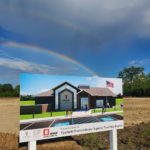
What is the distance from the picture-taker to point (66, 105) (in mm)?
11289

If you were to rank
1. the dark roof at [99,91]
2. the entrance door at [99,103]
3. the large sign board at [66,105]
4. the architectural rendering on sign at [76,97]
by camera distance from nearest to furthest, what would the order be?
the large sign board at [66,105] → the architectural rendering on sign at [76,97] → the dark roof at [99,91] → the entrance door at [99,103]

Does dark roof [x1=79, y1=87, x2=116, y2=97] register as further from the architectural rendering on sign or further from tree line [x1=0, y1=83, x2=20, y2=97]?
tree line [x1=0, y1=83, x2=20, y2=97]

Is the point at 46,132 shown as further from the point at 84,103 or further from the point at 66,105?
the point at 84,103

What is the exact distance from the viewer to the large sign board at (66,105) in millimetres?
10273

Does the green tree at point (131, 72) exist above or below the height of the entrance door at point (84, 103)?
above

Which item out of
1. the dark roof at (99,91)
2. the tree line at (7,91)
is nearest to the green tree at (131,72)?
the tree line at (7,91)

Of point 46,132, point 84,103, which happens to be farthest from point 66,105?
point 46,132

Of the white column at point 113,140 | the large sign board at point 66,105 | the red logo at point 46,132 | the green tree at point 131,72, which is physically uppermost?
the green tree at point 131,72

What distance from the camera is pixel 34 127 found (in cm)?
1033

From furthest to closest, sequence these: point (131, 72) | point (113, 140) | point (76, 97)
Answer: point (131, 72), point (113, 140), point (76, 97)

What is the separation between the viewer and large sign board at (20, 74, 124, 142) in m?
10.3

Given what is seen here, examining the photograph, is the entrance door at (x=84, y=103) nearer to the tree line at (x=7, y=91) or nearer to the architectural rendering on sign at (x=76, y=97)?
the architectural rendering on sign at (x=76, y=97)

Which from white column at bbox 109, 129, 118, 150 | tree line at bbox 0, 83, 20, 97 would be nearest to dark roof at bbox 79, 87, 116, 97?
white column at bbox 109, 129, 118, 150

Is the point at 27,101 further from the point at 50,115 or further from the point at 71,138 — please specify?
the point at 71,138
